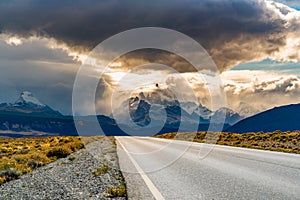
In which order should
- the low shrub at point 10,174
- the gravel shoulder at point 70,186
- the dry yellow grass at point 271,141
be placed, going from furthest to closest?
1. the dry yellow grass at point 271,141
2. the low shrub at point 10,174
3. the gravel shoulder at point 70,186

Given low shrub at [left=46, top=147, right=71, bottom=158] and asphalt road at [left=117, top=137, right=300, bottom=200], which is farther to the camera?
low shrub at [left=46, top=147, right=71, bottom=158]

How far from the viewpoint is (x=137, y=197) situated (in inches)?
307

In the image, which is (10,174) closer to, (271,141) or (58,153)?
(58,153)

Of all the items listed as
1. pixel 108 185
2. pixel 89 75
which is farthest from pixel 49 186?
pixel 89 75

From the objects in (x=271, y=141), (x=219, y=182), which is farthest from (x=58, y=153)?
(x=271, y=141)

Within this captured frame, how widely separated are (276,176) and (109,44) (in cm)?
837

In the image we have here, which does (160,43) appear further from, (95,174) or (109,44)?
(95,174)

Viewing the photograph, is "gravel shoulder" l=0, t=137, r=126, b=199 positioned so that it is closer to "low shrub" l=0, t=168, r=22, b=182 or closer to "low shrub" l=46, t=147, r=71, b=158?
"low shrub" l=0, t=168, r=22, b=182

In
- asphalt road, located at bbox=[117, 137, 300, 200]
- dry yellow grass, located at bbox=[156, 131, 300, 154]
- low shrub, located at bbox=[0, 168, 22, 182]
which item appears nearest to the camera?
asphalt road, located at bbox=[117, 137, 300, 200]

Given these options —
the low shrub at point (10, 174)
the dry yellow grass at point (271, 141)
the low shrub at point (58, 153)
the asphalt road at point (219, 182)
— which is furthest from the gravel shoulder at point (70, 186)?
the dry yellow grass at point (271, 141)

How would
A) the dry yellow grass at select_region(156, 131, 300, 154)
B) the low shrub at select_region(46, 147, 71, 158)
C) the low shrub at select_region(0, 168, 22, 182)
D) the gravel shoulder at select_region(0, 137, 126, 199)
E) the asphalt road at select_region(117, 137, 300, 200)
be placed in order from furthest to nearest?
the dry yellow grass at select_region(156, 131, 300, 154), the low shrub at select_region(46, 147, 71, 158), the low shrub at select_region(0, 168, 22, 182), the gravel shoulder at select_region(0, 137, 126, 199), the asphalt road at select_region(117, 137, 300, 200)

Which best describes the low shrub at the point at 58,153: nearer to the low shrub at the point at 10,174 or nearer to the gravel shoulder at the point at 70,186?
the low shrub at the point at 10,174

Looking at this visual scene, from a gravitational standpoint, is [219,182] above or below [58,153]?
below

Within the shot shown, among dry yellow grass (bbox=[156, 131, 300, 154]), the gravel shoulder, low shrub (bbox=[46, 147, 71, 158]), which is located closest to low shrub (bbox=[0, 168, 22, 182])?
the gravel shoulder
